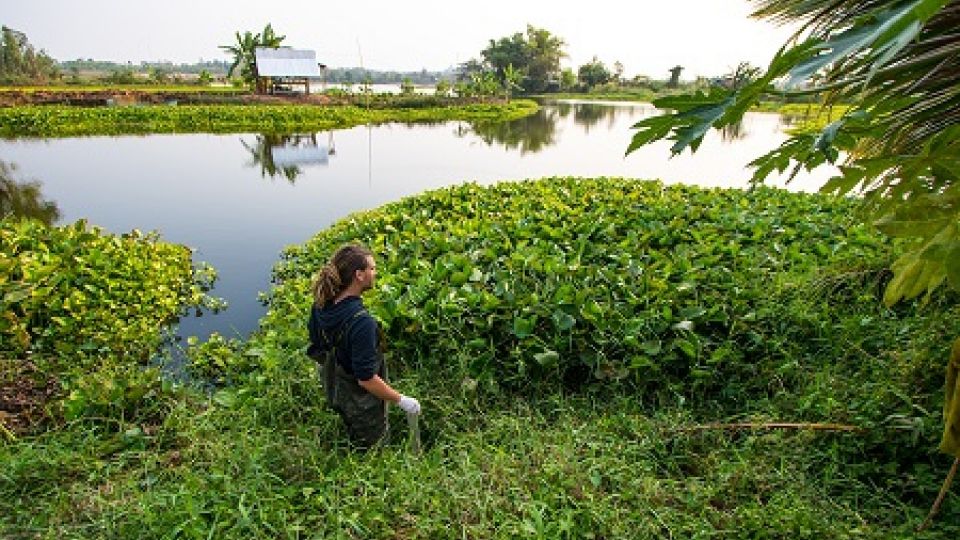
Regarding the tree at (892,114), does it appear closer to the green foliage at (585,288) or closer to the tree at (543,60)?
the green foliage at (585,288)

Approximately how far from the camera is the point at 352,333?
2512 millimetres

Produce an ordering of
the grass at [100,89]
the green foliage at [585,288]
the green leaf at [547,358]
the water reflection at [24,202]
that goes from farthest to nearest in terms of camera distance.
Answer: the grass at [100,89] < the water reflection at [24,202] < the green foliage at [585,288] < the green leaf at [547,358]

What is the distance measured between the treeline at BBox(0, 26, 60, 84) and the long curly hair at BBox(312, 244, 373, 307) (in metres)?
45.1

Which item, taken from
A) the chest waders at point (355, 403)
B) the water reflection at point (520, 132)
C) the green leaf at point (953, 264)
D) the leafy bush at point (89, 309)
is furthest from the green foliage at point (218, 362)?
the water reflection at point (520, 132)

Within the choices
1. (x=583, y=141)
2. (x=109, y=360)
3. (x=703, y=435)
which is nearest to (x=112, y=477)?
(x=109, y=360)

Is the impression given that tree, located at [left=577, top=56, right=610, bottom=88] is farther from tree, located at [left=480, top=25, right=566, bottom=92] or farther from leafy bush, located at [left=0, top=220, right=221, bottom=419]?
leafy bush, located at [left=0, top=220, right=221, bottom=419]

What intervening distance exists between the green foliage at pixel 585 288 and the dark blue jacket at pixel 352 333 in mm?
987

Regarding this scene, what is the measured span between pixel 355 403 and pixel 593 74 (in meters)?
63.6

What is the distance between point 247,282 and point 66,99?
23.3 meters

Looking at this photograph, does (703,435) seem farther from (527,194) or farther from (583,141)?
(583,141)

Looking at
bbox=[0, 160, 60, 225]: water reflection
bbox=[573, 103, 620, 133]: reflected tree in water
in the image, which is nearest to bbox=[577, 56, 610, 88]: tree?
bbox=[573, 103, 620, 133]: reflected tree in water

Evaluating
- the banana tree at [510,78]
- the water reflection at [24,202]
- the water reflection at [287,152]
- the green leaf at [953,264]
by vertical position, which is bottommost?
the water reflection at [24,202]

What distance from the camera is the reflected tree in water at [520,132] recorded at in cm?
1982

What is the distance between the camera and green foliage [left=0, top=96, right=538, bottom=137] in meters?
18.9
